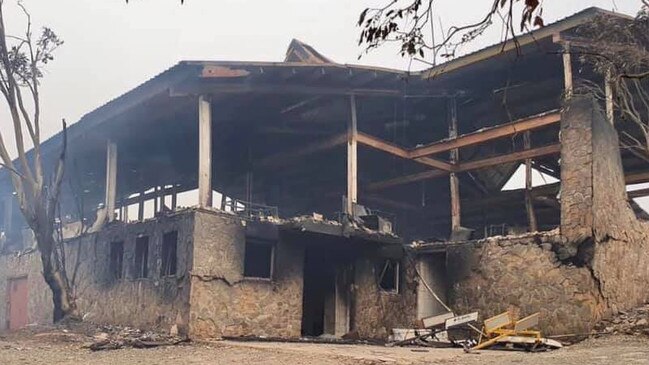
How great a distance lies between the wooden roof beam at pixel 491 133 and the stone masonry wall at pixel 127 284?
7291 mm

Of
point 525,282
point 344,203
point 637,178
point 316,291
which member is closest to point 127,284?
point 316,291

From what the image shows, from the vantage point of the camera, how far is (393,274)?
1898 centimetres

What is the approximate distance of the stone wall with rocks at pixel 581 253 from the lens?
14.2 m

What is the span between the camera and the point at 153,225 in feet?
55.8

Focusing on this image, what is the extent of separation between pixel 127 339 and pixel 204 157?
464 centimetres

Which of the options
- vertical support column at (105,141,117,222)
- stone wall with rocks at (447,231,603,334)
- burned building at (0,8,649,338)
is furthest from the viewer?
vertical support column at (105,141,117,222)

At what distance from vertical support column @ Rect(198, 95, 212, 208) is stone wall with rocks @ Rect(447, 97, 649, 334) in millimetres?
7081

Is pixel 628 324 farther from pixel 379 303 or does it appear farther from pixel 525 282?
pixel 379 303

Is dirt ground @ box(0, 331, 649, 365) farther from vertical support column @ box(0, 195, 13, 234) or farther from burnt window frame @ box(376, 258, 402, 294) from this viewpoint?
vertical support column @ box(0, 195, 13, 234)

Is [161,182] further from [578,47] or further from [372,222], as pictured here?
[578,47]

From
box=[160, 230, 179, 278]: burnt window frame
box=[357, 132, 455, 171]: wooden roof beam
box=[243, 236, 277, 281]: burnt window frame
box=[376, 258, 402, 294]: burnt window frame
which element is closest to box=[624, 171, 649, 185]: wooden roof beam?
box=[357, 132, 455, 171]: wooden roof beam

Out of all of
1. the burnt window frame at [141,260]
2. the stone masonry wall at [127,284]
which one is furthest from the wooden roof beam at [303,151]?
the burnt window frame at [141,260]

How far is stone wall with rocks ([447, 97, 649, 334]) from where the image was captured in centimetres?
1423

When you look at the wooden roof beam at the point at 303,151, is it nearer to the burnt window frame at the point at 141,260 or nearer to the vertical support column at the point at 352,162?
the vertical support column at the point at 352,162
